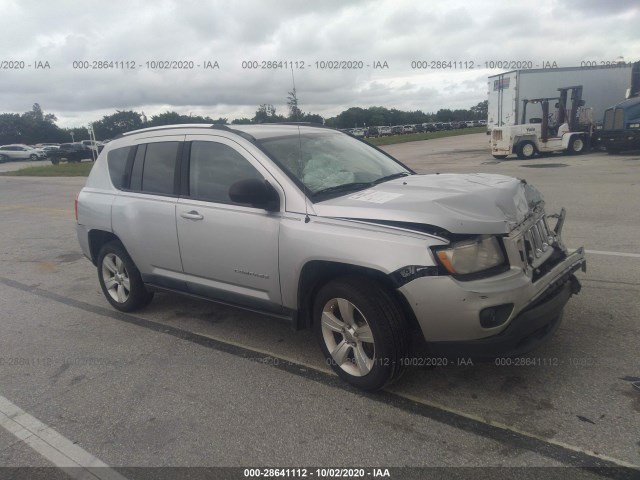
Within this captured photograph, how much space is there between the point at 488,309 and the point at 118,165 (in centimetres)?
385

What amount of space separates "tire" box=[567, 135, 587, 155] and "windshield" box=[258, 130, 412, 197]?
1931 cm

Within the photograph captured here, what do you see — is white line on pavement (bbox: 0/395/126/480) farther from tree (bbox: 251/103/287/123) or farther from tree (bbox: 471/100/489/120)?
tree (bbox: 471/100/489/120)

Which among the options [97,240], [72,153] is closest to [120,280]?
[97,240]

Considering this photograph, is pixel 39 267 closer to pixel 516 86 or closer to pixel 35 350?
pixel 35 350

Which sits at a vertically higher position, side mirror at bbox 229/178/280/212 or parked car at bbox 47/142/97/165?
side mirror at bbox 229/178/280/212

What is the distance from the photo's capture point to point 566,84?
23547mm

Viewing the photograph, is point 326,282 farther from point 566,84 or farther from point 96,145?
point 96,145

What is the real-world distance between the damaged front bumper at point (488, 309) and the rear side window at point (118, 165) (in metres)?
3.25

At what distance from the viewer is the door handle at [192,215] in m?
4.12

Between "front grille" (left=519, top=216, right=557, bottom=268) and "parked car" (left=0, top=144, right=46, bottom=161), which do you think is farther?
"parked car" (left=0, top=144, right=46, bottom=161)

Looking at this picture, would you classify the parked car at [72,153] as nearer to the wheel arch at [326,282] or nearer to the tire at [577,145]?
the tire at [577,145]

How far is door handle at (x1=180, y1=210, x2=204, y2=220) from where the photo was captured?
4125 mm

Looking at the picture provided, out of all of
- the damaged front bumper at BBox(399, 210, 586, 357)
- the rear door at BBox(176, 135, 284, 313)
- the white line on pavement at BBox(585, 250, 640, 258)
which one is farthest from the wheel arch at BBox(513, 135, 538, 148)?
the damaged front bumper at BBox(399, 210, 586, 357)

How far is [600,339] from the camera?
3852mm
